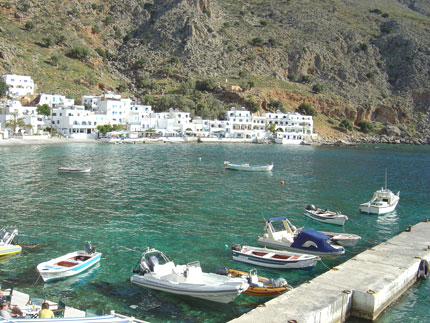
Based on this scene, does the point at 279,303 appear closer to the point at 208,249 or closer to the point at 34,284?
the point at 208,249

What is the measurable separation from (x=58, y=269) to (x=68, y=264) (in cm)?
98

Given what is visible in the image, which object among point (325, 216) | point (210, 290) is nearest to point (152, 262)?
point (210, 290)

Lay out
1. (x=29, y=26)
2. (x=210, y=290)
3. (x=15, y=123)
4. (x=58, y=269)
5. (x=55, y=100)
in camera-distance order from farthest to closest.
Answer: (x=29, y=26), (x=55, y=100), (x=15, y=123), (x=58, y=269), (x=210, y=290)

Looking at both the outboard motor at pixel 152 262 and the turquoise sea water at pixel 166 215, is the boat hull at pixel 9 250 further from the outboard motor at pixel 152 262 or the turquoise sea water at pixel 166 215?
the outboard motor at pixel 152 262

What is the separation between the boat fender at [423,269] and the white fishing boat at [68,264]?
637 inches

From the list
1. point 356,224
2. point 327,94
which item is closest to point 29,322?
point 356,224

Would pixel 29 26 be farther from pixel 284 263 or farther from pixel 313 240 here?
pixel 284 263

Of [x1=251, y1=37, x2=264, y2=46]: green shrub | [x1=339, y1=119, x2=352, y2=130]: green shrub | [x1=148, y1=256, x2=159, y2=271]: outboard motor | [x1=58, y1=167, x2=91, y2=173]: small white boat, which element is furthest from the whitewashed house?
[x1=148, y1=256, x2=159, y2=271]: outboard motor

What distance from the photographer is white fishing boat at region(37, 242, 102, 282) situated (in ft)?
62.8

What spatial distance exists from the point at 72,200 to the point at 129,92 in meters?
109

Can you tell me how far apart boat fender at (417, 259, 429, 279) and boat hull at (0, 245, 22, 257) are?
2085 centimetres

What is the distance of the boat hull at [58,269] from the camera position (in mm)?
19062

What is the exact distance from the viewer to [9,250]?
72.1 feet

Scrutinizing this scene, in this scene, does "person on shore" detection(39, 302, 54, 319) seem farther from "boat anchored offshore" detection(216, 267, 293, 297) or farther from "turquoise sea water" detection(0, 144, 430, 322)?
"boat anchored offshore" detection(216, 267, 293, 297)
